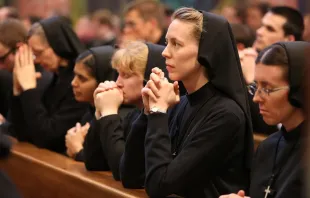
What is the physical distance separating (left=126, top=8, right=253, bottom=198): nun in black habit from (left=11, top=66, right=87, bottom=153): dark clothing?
6.57 feet

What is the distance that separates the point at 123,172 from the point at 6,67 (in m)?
2.86

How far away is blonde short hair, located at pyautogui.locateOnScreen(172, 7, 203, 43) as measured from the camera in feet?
11.4

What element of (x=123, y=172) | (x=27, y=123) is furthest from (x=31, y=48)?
(x=123, y=172)

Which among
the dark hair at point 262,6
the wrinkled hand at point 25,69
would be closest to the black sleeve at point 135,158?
the wrinkled hand at point 25,69

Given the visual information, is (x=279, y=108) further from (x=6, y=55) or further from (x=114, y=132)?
(x=6, y=55)

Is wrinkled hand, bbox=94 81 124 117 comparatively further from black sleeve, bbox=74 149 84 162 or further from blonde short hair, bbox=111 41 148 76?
black sleeve, bbox=74 149 84 162

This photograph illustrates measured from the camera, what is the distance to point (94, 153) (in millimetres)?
4398

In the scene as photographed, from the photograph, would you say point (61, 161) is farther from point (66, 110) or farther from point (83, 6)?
point (83, 6)

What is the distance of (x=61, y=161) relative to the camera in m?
4.78

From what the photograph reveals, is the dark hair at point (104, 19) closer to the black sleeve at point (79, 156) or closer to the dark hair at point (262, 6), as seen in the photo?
the dark hair at point (262, 6)

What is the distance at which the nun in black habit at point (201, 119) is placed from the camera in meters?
3.34

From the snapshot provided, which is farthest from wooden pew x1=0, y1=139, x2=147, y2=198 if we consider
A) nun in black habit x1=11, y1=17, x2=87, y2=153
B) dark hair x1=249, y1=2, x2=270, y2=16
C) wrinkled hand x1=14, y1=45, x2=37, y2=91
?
dark hair x1=249, y1=2, x2=270, y2=16

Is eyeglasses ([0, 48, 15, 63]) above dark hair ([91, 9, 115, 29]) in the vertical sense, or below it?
above

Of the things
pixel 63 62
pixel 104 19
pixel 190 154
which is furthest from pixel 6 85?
pixel 104 19
